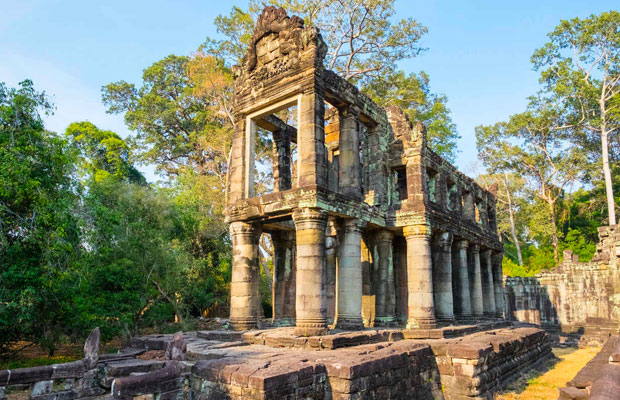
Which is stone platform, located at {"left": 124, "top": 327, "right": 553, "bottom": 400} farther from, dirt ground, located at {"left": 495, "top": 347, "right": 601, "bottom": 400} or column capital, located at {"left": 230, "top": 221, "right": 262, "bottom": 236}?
column capital, located at {"left": 230, "top": 221, "right": 262, "bottom": 236}

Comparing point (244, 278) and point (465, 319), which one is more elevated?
point (244, 278)

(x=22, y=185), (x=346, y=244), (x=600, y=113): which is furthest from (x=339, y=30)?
(x=600, y=113)

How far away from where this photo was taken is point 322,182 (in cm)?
988

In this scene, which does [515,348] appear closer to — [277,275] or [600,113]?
[277,275]

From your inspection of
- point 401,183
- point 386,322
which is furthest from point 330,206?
point 401,183

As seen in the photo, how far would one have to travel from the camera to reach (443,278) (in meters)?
13.6

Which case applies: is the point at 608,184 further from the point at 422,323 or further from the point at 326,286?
the point at 326,286

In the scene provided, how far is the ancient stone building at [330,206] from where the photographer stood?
9.87 metres

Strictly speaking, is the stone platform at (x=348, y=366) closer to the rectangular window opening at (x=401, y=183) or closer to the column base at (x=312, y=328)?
the column base at (x=312, y=328)

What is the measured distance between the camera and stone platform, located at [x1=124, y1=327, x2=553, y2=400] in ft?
20.2

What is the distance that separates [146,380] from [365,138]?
9593 millimetres

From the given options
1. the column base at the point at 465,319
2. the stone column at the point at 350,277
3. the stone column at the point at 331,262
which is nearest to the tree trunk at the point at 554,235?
the column base at the point at 465,319

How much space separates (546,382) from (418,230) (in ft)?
17.7

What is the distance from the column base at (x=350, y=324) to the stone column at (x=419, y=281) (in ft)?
6.52
